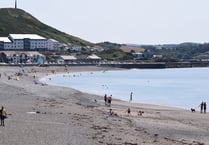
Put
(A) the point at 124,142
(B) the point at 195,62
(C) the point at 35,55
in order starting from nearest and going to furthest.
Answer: (A) the point at 124,142, (C) the point at 35,55, (B) the point at 195,62

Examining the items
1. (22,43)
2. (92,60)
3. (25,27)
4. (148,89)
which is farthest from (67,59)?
→ (148,89)

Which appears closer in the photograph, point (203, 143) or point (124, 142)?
point (124, 142)

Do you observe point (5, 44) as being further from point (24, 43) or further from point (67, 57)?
point (67, 57)

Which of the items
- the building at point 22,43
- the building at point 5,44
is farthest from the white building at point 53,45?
the building at point 5,44

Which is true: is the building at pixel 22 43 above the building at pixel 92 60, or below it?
above

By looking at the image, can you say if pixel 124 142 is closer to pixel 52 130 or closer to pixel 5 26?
pixel 52 130

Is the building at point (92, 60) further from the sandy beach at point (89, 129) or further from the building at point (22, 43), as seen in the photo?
the sandy beach at point (89, 129)

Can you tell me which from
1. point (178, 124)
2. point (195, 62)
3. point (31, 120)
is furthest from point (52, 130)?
point (195, 62)

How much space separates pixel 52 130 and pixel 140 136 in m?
3.18

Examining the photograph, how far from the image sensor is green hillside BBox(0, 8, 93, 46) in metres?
156

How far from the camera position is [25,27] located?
16600cm

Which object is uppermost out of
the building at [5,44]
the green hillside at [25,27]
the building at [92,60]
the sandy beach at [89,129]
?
the green hillside at [25,27]

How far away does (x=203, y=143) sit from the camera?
57.6 feet

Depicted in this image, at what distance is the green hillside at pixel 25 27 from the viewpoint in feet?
512
